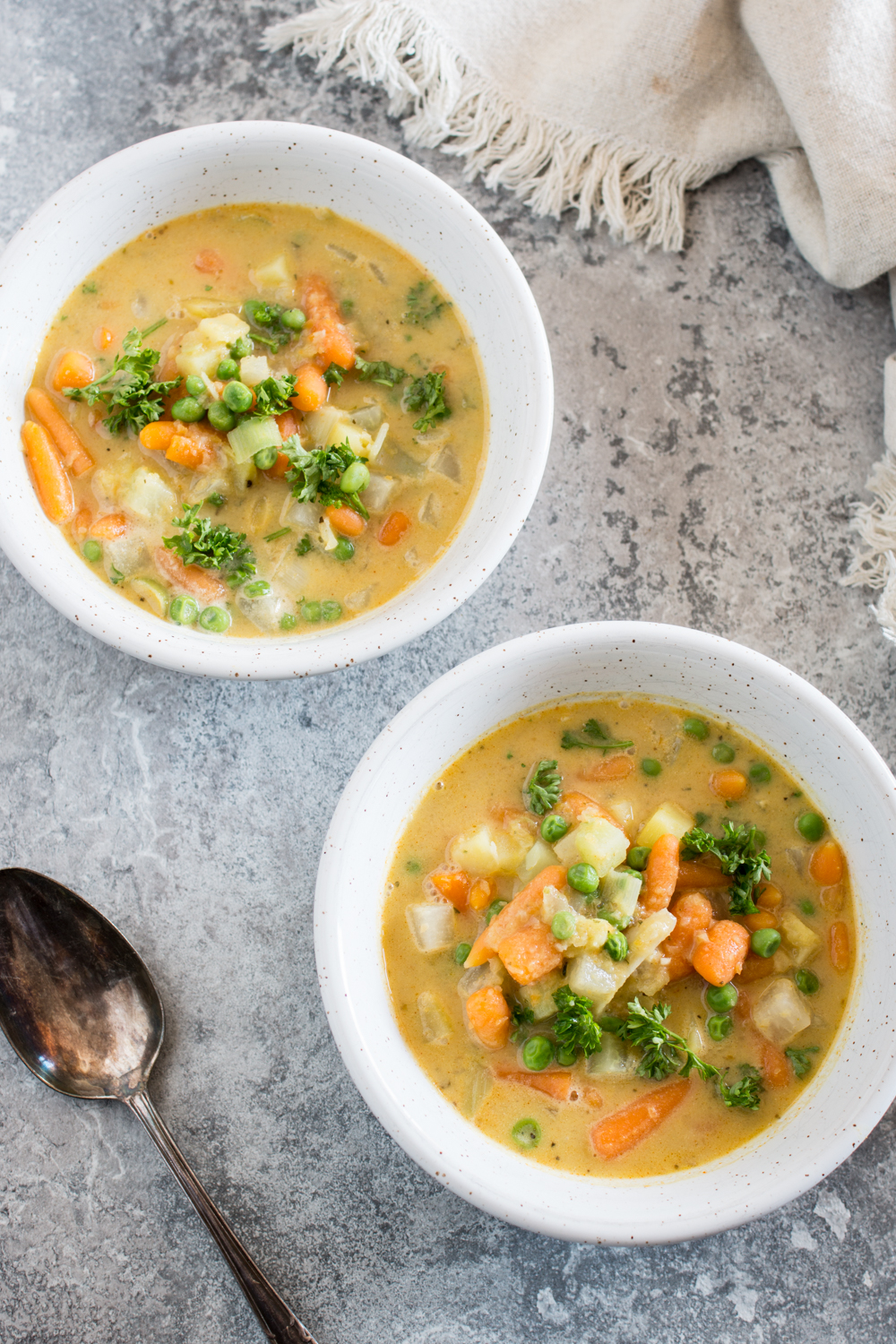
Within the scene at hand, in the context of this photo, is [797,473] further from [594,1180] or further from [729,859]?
[594,1180]

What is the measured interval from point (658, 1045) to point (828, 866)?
2.10 feet

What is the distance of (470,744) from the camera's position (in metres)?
2.82

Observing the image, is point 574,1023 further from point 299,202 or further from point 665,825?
point 299,202

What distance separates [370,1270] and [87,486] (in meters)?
2.24

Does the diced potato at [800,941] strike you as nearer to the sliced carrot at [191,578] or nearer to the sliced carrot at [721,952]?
the sliced carrot at [721,952]

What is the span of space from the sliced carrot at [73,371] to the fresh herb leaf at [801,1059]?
8.32 feet

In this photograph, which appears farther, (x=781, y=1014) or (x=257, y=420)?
(x=257, y=420)

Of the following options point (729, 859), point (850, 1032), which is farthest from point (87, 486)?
point (850, 1032)

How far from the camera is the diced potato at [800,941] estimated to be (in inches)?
107

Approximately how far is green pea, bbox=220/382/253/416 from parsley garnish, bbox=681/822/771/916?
1594mm

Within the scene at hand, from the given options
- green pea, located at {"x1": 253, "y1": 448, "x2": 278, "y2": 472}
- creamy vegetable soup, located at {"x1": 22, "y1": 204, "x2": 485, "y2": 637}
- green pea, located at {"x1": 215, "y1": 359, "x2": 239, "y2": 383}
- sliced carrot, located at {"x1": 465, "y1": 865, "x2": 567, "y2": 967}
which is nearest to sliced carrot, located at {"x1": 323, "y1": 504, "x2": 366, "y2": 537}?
creamy vegetable soup, located at {"x1": 22, "y1": 204, "x2": 485, "y2": 637}

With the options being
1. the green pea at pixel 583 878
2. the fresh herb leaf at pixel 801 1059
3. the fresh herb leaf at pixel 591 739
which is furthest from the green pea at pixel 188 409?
the fresh herb leaf at pixel 801 1059

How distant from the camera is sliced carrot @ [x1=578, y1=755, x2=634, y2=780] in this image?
9.24 feet

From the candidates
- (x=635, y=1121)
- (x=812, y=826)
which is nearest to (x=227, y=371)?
(x=812, y=826)
